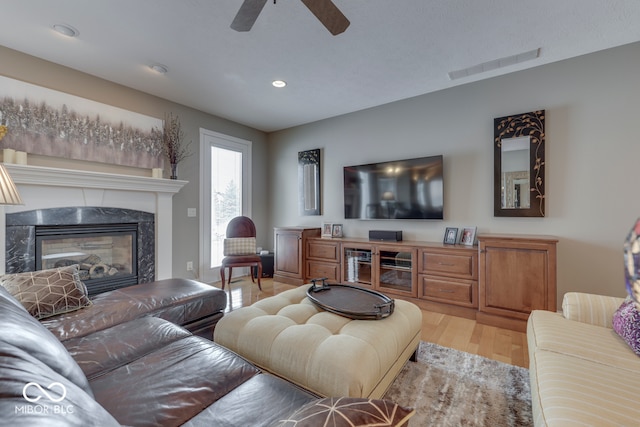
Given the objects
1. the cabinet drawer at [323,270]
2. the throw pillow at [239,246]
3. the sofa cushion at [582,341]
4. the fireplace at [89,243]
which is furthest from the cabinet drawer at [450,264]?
the fireplace at [89,243]

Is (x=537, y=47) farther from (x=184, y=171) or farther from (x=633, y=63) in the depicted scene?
(x=184, y=171)

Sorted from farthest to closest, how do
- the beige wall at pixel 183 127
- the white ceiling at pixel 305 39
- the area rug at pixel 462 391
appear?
the beige wall at pixel 183 127 → the white ceiling at pixel 305 39 → the area rug at pixel 462 391

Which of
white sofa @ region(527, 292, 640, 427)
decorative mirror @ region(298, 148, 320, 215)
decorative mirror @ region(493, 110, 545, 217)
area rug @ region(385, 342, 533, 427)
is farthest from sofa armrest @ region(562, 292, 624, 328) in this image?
decorative mirror @ region(298, 148, 320, 215)

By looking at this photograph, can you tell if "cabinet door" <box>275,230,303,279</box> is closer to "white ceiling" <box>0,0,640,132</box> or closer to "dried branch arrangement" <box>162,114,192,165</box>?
"dried branch arrangement" <box>162,114,192,165</box>

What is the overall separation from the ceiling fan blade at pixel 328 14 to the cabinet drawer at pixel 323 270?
9.09 ft

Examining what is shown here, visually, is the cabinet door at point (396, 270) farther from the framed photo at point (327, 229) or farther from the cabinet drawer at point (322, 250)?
the framed photo at point (327, 229)

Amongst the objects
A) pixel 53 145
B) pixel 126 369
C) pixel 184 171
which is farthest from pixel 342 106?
pixel 126 369

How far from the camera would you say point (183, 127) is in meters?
3.74

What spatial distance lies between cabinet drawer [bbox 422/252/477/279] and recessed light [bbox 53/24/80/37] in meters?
3.81

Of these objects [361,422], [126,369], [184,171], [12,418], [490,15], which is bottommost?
[126,369]

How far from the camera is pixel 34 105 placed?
256cm

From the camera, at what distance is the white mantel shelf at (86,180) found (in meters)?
2.36

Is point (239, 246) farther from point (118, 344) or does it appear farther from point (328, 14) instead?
point (328, 14)

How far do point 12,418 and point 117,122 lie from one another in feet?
11.8
